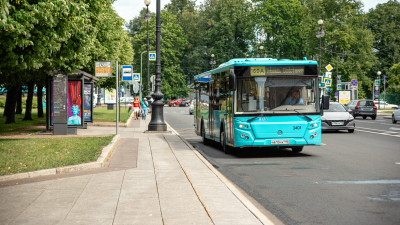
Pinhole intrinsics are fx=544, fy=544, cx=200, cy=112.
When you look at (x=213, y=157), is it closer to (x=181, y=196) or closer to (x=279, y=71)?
(x=279, y=71)

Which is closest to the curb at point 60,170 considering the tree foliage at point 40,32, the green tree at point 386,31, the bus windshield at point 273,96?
the tree foliage at point 40,32

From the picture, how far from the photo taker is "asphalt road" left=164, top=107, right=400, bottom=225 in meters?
7.04

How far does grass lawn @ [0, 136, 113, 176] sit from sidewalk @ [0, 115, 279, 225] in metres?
0.77

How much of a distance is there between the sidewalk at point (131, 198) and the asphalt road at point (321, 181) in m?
0.58

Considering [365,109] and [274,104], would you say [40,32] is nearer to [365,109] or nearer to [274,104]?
[274,104]

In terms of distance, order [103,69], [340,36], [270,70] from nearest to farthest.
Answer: [270,70]
[103,69]
[340,36]

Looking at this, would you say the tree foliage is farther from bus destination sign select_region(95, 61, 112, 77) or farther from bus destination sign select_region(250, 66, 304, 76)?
bus destination sign select_region(250, 66, 304, 76)

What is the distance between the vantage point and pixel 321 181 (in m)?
9.93

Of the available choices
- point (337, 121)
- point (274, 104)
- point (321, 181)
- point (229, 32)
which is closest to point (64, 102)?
point (274, 104)

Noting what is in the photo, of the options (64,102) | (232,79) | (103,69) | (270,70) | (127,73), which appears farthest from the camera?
(127,73)

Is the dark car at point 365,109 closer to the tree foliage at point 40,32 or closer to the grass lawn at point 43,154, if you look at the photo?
the tree foliage at point 40,32

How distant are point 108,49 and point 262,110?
25.7 metres

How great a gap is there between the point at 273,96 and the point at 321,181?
15.1 feet

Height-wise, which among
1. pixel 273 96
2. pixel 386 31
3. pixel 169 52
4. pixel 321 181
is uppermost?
pixel 386 31
